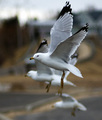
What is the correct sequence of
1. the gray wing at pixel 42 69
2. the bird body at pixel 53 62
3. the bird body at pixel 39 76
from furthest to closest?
the gray wing at pixel 42 69 < the bird body at pixel 39 76 < the bird body at pixel 53 62

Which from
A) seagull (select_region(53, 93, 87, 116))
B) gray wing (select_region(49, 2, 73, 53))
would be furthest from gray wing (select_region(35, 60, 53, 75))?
seagull (select_region(53, 93, 87, 116))

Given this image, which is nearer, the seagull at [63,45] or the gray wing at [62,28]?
the seagull at [63,45]

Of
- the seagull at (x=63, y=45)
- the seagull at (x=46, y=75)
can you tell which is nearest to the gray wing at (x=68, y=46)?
the seagull at (x=63, y=45)

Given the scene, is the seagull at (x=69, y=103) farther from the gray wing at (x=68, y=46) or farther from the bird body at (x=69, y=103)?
the gray wing at (x=68, y=46)

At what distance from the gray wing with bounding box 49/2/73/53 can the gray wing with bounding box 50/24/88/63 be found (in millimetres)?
120

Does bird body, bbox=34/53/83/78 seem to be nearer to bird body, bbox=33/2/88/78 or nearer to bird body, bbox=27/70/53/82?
bird body, bbox=33/2/88/78

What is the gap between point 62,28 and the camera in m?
4.03

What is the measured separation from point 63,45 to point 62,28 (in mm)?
357

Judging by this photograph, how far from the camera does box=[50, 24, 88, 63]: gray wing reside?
11.9 feet

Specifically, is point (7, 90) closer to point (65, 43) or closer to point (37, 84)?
point (37, 84)

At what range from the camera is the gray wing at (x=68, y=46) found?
3617mm

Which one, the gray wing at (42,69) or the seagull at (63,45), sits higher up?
the seagull at (63,45)

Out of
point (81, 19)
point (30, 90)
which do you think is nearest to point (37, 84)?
point (30, 90)

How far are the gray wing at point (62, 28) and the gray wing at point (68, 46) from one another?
120 millimetres
